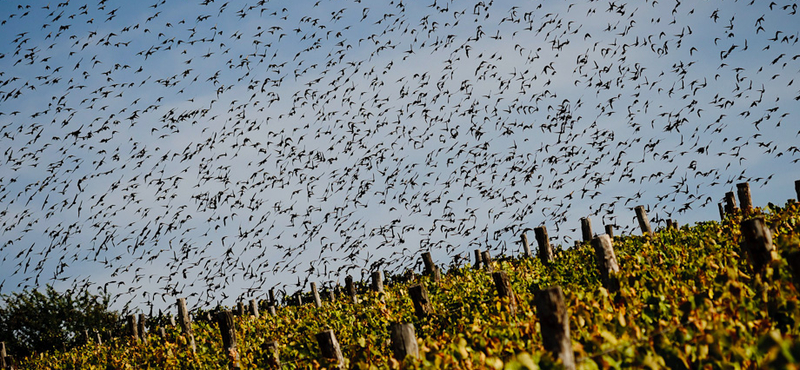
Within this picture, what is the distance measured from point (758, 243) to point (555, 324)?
→ 3.25 metres

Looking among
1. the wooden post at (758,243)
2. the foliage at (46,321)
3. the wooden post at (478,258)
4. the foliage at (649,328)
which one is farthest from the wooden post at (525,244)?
the foliage at (46,321)

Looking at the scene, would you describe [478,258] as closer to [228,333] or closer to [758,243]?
[228,333]

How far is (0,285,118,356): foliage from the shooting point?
43156 mm

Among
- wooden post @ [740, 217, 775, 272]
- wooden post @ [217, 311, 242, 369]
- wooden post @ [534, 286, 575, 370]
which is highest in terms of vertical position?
wooden post @ [534, 286, 575, 370]

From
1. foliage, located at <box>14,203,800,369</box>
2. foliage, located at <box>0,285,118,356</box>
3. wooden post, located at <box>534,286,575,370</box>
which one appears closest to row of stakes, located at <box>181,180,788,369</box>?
wooden post, located at <box>534,286,575,370</box>

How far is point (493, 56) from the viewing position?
1376 centimetres

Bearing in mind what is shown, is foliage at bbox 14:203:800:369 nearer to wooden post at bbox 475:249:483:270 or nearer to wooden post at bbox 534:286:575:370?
wooden post at bbox 534:286:575:370

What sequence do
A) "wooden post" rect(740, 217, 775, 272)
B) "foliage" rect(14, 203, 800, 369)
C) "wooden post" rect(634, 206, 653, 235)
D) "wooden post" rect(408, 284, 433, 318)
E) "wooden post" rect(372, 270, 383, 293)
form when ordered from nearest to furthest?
"foliage" rect(14, 203, 800, 369), "wooden post" rect(740, 217, 775, 272), "wooden post" rect(408, 284, 433, 318), "wooden post" rect(372, 270, 383, 293), "wooden post" rect(634, 206, 653, 235)

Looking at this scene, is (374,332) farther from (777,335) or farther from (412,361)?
(777,335)

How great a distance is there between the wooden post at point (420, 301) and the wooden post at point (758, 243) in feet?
18.3

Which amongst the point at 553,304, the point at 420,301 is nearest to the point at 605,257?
the point at 420,301

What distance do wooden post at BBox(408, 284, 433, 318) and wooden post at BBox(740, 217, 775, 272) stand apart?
5.59 meters

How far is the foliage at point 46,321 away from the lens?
43.2 m

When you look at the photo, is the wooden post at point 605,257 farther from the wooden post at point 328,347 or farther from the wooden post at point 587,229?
the wooden post at point 587,229
